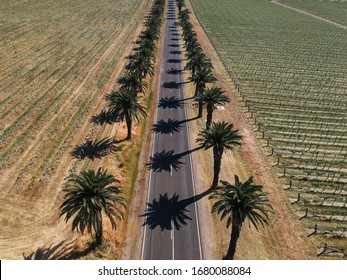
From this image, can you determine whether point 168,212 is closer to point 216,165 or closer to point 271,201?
point 216,165

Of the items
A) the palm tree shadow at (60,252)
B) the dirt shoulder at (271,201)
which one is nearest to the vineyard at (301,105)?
the dirt shoulder at (271,201)

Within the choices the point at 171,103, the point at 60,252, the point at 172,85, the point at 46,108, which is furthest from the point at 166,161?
the point at 172,85

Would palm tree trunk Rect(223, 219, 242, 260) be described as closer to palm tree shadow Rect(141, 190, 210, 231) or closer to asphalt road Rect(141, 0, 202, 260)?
asphalt road Rect(141, 0, 202, 260)

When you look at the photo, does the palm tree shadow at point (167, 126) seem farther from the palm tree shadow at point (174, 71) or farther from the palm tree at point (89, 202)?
the palm tree shadow at point (174, 71)

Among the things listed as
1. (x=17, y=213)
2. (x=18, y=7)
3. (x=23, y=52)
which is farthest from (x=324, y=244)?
(x=18, y=7)

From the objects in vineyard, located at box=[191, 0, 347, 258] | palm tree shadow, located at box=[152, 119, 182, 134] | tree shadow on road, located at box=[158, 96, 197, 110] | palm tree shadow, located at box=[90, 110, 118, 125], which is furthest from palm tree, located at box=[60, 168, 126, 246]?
tree shadow on road, located at box=[158, 96, 197, 110]
